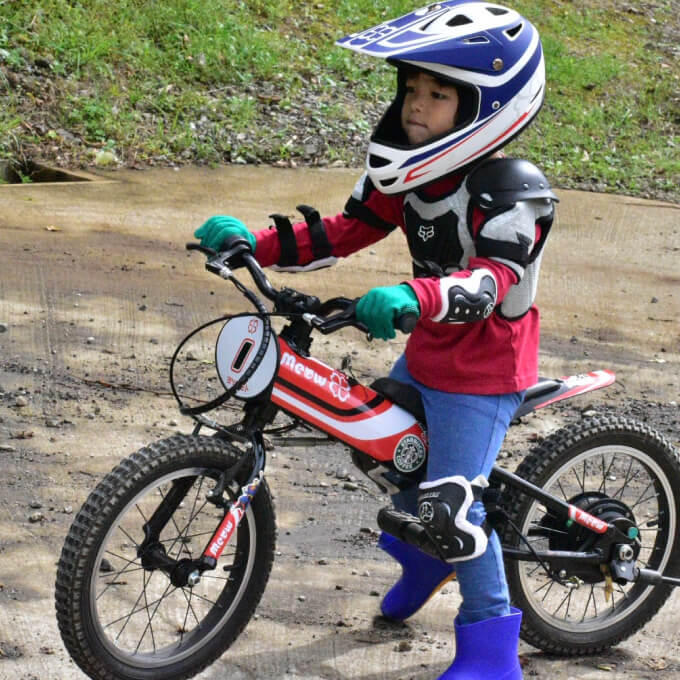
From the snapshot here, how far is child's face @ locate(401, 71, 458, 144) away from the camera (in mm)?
3059

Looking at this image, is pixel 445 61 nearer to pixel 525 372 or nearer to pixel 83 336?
pixel 525 372

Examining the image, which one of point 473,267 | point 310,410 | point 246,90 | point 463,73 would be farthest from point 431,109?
point 246,90

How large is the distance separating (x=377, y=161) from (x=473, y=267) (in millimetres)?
394

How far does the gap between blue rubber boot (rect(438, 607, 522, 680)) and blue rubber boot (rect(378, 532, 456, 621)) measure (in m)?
0.38

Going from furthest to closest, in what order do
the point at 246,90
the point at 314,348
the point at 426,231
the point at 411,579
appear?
the point at 246,90 → the point at 314,348 → the point at 411,579 → the point at 426,231

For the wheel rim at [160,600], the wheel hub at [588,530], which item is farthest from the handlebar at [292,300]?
the wheel hub at [588,530]

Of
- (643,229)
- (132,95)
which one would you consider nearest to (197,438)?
(643,229)

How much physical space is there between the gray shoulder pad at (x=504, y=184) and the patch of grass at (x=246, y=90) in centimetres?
600

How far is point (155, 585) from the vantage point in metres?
3.56

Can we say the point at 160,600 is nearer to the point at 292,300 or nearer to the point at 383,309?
the point at 292,300

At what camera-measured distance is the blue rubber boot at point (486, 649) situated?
9.98 ft

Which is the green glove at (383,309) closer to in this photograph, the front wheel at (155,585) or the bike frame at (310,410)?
the bike frame at (310,410)

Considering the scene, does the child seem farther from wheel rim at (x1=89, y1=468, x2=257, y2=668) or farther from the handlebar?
wheel rim at (x1=89, y1=468, x2=257, y2=668)

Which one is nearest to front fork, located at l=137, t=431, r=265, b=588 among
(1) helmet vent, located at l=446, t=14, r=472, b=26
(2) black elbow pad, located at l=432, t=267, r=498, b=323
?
(2) black elbow pad, located at l=432, t=267, r=498, b=323
